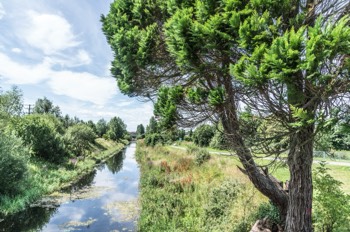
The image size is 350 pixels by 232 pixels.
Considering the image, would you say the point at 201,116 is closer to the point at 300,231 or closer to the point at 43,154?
the point at 300,231

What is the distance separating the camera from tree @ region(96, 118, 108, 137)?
2744 inches

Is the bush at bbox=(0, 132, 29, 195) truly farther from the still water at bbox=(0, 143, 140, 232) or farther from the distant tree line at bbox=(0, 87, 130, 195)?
the still water at bbox=(0, 143, 140, 232)

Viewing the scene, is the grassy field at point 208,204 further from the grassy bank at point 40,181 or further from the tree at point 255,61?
the grassy bank at point 40,181

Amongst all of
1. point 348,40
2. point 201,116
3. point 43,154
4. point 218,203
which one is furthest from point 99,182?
point 348,40

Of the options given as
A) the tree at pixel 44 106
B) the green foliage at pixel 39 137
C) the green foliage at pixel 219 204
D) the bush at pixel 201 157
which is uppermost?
the tree at pixel 44 106

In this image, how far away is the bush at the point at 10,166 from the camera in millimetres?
13094

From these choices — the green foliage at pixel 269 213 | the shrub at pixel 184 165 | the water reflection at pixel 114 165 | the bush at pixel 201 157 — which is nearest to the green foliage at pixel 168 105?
the green foliage at pixel 269 213

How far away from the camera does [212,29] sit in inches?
164

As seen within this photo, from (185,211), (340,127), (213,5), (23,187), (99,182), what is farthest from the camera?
(99,182)

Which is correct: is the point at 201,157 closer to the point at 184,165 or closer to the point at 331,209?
the point at 184,165

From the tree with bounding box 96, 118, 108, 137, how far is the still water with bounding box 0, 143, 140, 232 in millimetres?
51841

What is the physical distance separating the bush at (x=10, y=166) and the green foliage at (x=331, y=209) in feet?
46.7

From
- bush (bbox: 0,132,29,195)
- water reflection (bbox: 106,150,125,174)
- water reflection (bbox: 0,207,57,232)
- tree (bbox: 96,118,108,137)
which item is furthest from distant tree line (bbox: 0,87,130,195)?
tree (bbox: 96,118,108,137)

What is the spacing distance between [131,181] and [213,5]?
21005mm
